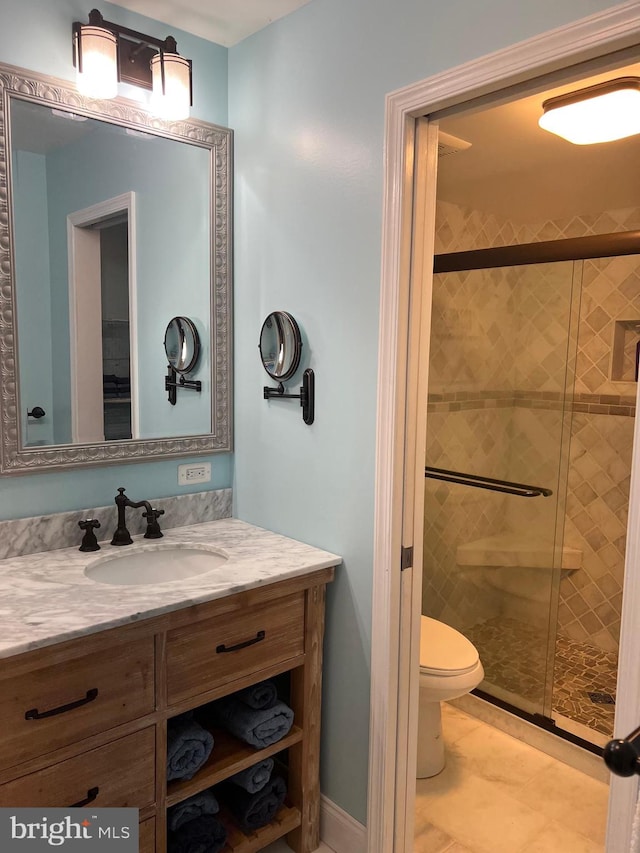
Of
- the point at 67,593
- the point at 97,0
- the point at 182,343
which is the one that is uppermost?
the point at 97,0

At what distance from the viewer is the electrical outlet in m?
2.23

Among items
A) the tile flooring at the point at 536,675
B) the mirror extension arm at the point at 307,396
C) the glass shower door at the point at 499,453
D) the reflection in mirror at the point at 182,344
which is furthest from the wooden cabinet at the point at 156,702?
the glass shower door at the point at 499,453

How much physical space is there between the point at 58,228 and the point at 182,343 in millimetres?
519

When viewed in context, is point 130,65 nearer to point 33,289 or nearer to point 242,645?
point 33,289

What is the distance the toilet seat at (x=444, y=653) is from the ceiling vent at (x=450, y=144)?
169 centimetres

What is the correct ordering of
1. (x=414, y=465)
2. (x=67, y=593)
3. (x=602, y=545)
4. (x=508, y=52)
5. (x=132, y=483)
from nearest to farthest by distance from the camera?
1. (x=508, y=52)
2. (x=67, y=593)
3. (x=414, y=465)
4. (x=132, y=483)
5. (x=602, y=545)

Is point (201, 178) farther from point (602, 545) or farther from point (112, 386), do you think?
point (602, 545)

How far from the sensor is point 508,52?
141 centimetres

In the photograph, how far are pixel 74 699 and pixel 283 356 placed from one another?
43.5 inches

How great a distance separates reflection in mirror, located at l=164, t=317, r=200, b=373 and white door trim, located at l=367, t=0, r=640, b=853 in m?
0.75

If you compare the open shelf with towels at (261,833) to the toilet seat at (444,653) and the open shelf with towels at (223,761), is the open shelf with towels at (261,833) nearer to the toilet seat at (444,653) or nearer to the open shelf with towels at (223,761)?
the open shelf with towels at (223,761)

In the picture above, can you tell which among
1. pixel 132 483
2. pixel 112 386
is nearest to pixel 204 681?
pixel 132 483

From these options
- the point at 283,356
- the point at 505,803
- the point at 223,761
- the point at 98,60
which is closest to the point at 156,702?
the point at 223,761

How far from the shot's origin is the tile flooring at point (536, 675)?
2.70 m
